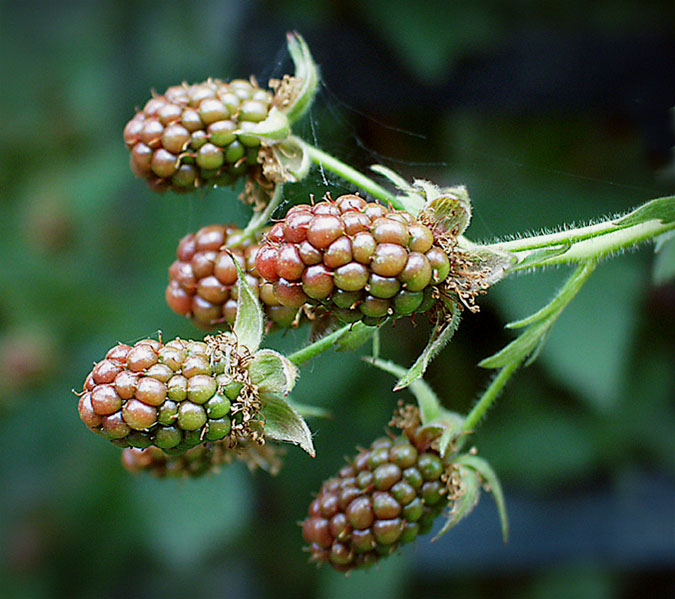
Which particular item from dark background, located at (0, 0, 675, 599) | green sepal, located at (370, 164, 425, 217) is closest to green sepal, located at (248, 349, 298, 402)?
green sepal, located at (370, 164, 425, 217)

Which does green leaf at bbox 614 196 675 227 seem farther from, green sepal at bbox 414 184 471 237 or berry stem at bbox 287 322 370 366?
berry stem at bbox 287 322 370 366

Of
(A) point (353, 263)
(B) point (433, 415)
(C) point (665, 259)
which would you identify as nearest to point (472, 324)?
(B) point (433, 415)

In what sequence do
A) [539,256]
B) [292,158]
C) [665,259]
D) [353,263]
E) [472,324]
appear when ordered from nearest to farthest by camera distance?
[353,263], [539,256], [665,259], [292,158], [472,324]

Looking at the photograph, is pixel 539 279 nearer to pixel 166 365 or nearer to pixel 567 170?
pixel 567 170

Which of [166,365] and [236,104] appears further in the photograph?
[236,104]

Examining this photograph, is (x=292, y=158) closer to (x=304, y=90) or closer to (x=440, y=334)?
(x=304, y=90)

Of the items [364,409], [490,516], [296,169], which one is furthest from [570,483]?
[296,169]

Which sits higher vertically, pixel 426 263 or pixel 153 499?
pixel 426 263
